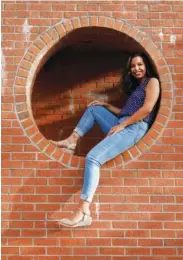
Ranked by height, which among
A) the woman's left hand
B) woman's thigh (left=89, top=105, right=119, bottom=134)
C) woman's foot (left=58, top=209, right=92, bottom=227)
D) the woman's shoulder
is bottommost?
woman's foot (left=58, top=209, right=92, bottom=227)

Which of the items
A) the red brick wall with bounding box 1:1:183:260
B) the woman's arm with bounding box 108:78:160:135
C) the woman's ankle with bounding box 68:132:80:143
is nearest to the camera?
the red brick wall with bounding box 1:1:183:260

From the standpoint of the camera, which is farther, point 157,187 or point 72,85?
point 72,85

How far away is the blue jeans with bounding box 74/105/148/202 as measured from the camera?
12.0 feet

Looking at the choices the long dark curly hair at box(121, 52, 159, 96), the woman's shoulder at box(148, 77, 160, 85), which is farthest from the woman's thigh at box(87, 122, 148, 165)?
the long dark curly hair at box(121, 52, 159, 96)

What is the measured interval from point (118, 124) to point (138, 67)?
56 centimetres

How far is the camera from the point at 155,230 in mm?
3762

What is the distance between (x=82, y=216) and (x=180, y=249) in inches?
35.2

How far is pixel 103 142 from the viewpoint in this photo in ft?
12.5

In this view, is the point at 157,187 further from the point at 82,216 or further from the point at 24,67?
the point at 24,67

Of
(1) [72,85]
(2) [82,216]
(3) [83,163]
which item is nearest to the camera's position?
(2) [82,216]

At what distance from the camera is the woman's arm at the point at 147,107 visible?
385cm

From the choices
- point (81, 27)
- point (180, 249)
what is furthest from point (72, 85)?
point (180, 249)

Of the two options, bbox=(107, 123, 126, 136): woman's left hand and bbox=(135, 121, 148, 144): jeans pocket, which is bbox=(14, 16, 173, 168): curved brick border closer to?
bbox=(135, 121, 148, 144): jeans pocket

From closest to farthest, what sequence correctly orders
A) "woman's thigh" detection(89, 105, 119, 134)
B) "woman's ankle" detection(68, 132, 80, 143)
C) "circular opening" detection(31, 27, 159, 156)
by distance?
"woman's ankle" detection(68, 132, 80, 143) < "woman's thigh" detection(89, 105, 119, 134) < "circular opening" detection(31, 27, 159, 156)
